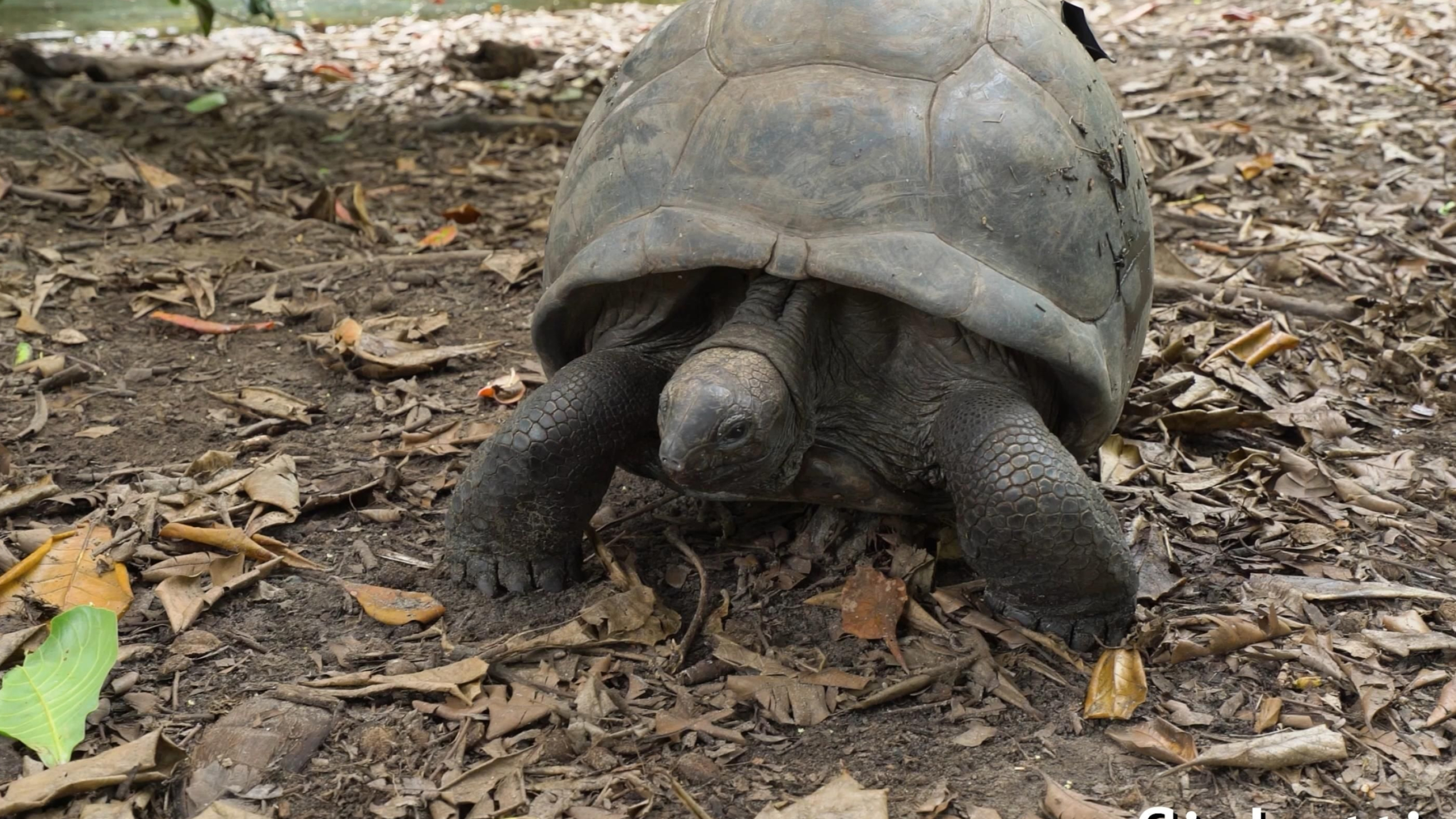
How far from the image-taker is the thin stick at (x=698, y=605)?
3.62 m

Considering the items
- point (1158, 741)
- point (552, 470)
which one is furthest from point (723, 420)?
point (1158, 741)

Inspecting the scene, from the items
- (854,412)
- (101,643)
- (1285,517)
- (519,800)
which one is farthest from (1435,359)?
(101,643)

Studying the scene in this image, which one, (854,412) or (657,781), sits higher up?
(854,412)

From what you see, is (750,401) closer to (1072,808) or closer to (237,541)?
(1072,808)

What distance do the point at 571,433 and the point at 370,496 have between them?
1.15 m

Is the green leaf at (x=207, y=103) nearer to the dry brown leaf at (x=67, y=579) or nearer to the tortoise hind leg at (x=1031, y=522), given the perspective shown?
the dry brown leaf at (x=67, y=579)

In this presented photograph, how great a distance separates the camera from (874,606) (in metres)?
3.79

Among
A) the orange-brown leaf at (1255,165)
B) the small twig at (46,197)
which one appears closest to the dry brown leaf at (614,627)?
the small twig at (46,197)

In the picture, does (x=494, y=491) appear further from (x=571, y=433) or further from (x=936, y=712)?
(x=936, y=712)

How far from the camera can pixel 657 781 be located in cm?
313

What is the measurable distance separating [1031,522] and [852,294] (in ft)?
2.64

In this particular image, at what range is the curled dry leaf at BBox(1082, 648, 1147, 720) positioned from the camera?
11.0 ft

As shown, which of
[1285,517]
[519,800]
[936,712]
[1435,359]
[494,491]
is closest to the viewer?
[519,800]

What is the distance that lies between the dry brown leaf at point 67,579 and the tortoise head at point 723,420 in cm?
169
